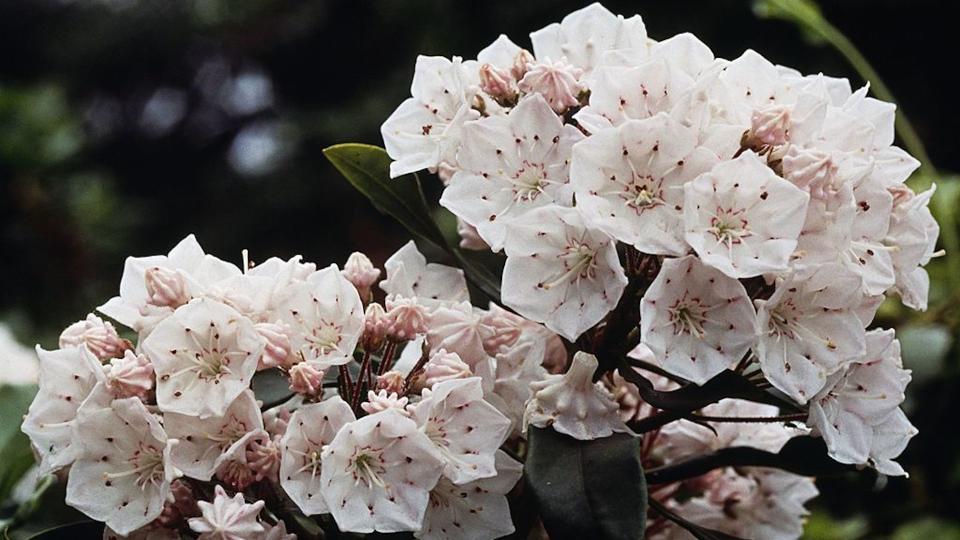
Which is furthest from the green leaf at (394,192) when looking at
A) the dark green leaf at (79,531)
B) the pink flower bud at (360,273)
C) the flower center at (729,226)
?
the dark green leaf at (79,531)

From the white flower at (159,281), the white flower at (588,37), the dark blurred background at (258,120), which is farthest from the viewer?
the dark blurred background at (258,120)

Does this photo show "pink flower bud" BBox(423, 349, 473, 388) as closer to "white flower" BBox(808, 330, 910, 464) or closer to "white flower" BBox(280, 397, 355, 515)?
"white flower" BBox(280, 397, 355, 515)

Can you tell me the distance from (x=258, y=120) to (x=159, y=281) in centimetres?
475

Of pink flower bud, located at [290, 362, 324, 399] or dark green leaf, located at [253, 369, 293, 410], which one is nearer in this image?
pink flower bud, located at [290, 362, 324, 399]

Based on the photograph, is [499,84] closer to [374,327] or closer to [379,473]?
[374,327]

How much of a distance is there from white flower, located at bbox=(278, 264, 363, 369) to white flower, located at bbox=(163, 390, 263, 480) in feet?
0.22

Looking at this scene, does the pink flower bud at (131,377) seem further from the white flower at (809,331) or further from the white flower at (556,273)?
the white flower at (809,331)

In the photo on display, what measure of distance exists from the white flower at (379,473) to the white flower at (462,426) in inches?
0.7

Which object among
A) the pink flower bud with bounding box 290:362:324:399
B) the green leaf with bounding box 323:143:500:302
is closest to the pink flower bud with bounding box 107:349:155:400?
the pink flower bud with bounding box 290:362:324:399

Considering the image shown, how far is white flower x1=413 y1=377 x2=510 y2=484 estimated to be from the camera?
968 millimetres

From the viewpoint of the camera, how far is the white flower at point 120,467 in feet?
3.19

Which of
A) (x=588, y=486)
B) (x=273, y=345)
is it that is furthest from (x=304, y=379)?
(x=588, y=486)

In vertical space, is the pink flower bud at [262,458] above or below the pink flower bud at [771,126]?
below

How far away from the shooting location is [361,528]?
37.9 inches
